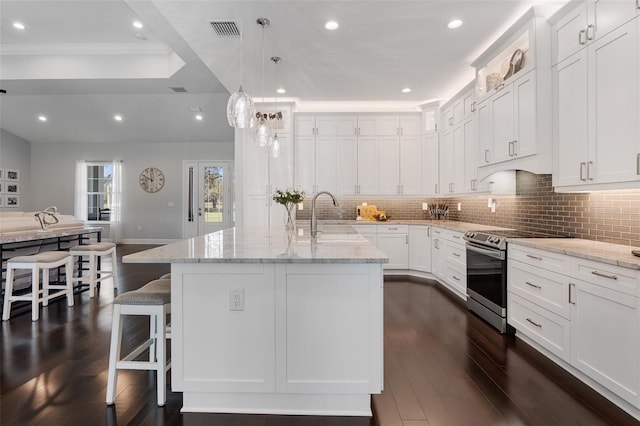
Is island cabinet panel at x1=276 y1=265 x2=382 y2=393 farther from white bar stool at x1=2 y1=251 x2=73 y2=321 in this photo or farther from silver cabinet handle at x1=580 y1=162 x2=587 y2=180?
white bar stool at x1=2 y1=251 x2=73 y2=321

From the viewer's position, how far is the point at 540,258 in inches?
103

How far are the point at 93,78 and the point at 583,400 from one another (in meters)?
6.97

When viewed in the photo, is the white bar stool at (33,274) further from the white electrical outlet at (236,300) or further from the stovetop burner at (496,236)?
the stovetop burner at (496,236)

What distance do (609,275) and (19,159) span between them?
42.1ft

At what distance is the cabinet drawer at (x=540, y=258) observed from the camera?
2.37m

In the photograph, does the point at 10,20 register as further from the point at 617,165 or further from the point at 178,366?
the point at 617,165

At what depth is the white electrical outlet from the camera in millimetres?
1915

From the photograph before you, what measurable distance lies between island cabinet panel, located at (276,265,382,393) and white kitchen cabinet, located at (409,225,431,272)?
3582 mm

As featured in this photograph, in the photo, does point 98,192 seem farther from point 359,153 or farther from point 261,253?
point 261,253

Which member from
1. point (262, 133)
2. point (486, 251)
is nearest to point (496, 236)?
point (486, 251)

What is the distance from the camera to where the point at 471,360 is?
256 cm

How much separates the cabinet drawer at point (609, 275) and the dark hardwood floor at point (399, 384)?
0.71m

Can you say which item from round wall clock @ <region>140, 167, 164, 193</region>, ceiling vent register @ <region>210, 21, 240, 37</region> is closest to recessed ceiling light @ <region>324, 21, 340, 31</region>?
ceiling vent register @ <region>210, 21, 240, 37</region>

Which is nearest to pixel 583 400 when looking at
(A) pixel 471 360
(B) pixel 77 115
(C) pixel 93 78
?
(A) pixel 471 360
